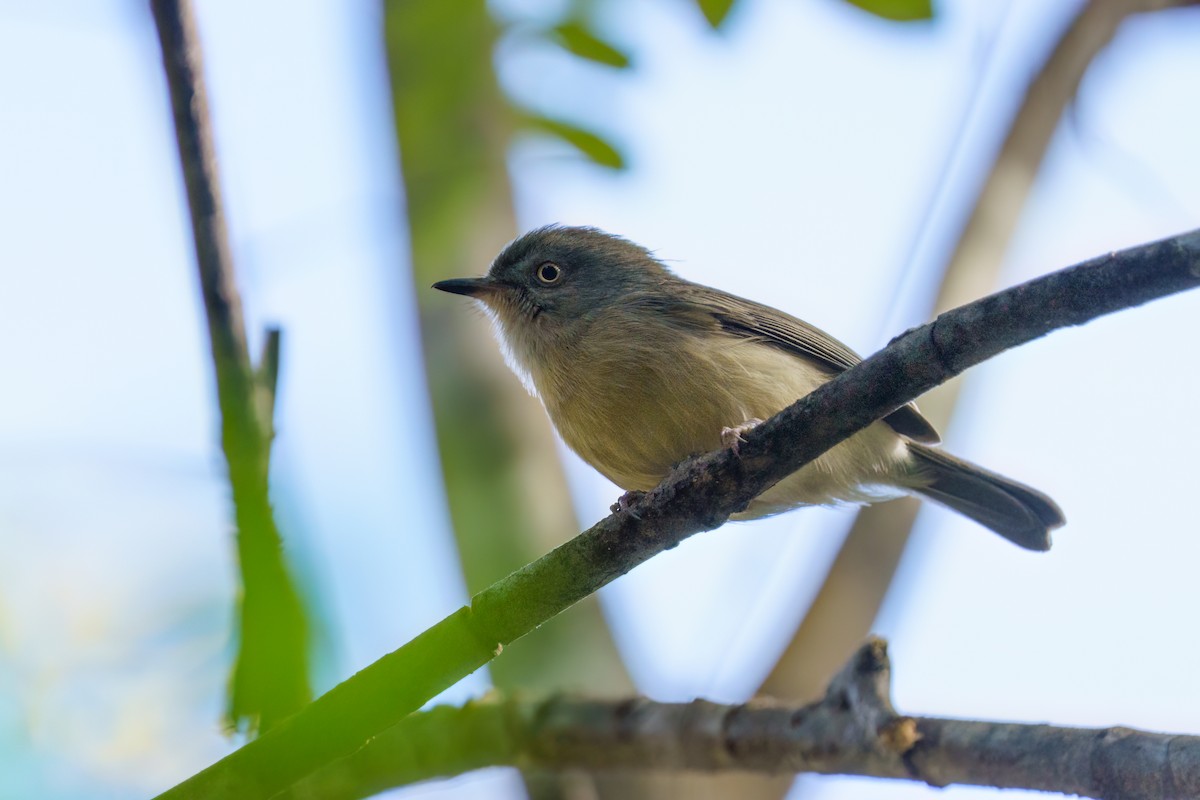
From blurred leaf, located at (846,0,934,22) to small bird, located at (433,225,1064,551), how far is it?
4.60 feet

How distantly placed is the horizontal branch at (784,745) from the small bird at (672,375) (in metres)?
0.80

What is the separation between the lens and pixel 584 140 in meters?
4.29

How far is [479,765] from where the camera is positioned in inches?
181

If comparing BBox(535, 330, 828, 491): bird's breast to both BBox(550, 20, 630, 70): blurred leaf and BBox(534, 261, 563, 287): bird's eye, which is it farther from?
BBox(550, 20, 630, 70): blurred leaf

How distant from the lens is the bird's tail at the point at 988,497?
543 centimetres

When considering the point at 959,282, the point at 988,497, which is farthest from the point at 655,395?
the point at 959,282

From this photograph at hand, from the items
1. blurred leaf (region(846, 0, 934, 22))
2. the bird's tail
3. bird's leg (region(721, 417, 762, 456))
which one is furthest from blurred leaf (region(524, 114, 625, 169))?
the bird's tail

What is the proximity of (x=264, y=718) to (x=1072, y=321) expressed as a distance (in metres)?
1.95

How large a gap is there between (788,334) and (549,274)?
1.18m

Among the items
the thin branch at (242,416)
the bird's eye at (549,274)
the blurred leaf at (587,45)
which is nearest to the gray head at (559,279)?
the bird's eye at (549,274)

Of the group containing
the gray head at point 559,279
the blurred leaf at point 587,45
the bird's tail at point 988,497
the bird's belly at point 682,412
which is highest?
the gray head at point 559,279

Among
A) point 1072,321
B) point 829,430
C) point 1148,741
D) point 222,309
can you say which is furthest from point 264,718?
point 1148,741

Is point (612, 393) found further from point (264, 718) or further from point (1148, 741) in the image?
point (264, 718)

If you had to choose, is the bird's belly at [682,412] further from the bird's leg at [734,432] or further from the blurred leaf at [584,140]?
the blurred leaf at [584,140]
